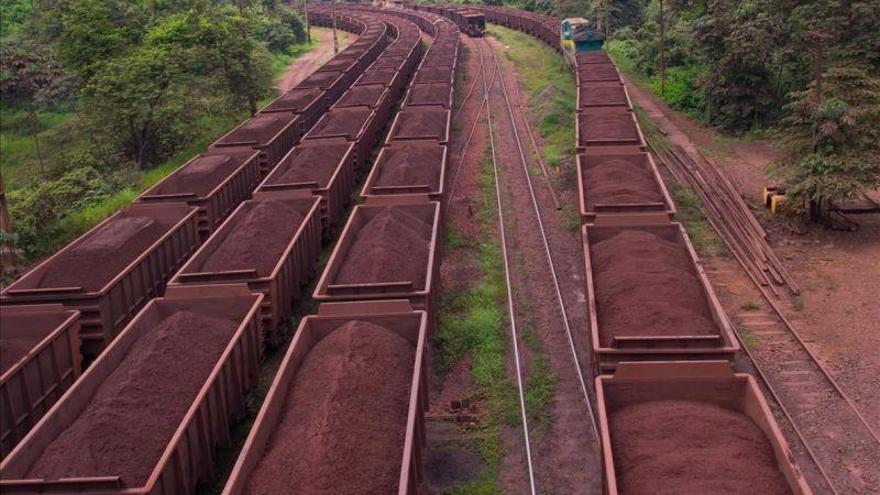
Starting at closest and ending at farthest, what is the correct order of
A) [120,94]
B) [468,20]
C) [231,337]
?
1. [231,337]
2. [120,94]
3. [468,20]

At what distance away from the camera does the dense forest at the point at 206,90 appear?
19.1 m

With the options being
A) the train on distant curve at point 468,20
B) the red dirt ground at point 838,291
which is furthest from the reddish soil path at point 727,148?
the train on distant curve at point 468,20

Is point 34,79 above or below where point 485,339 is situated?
above

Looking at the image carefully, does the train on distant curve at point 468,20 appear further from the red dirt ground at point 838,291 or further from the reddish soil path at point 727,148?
the red dirt ground at point 838,291

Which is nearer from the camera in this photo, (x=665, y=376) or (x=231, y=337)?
(x=665, y=376)

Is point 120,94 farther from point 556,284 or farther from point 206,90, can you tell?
point 556,284

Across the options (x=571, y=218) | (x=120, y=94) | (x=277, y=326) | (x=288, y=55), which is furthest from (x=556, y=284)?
(x=288, y=55)

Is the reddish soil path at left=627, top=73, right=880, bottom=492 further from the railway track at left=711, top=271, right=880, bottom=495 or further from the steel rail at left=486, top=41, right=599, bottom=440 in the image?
the steel rail at left=486, top=41, right=599, bottom=440

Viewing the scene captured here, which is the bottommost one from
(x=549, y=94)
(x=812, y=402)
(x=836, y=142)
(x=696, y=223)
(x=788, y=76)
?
(x=812, y=402)

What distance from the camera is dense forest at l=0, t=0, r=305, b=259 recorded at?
26844 mm

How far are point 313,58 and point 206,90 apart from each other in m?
23.9

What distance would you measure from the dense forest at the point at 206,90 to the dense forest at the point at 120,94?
7 centimetres

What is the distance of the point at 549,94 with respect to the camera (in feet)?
112

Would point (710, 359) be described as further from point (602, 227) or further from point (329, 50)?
point (329, 50)
